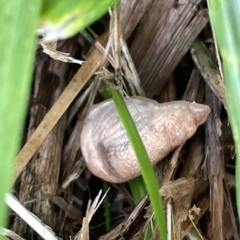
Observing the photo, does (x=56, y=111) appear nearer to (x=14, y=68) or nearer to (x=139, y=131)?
(x=139, y=131)

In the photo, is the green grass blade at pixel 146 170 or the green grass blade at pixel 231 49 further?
the green grass blade at pixel 146 170

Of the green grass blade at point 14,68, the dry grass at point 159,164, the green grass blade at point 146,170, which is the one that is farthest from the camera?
the dry grass at point 159,164

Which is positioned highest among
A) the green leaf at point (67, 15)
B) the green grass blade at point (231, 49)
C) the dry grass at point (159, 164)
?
the green leaf at point (67, 15)

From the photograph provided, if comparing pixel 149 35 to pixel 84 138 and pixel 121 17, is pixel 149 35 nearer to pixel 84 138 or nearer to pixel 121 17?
pixel 121 17

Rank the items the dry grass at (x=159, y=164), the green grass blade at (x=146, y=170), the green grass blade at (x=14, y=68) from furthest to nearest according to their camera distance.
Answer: the dry grass at (x=159, y=164) < the green grass blade at (x=146, y=170) < the green grass blade at (x=14, y=68)

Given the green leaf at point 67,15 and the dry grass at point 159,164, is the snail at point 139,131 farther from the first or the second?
the green leaf at point 67,15

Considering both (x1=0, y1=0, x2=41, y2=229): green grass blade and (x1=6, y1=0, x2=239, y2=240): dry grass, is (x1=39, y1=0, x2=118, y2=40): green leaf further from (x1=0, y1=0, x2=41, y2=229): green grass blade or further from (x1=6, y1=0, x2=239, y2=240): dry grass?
(x1=6, y1=0, x2=239, y2=240): dry grass

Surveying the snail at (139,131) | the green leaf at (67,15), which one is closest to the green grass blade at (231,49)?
the green leaf at (67,15)

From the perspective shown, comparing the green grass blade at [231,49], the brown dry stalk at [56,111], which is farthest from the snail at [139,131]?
the green grass blade at [231,49]

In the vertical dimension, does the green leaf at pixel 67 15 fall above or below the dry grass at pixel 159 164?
above
